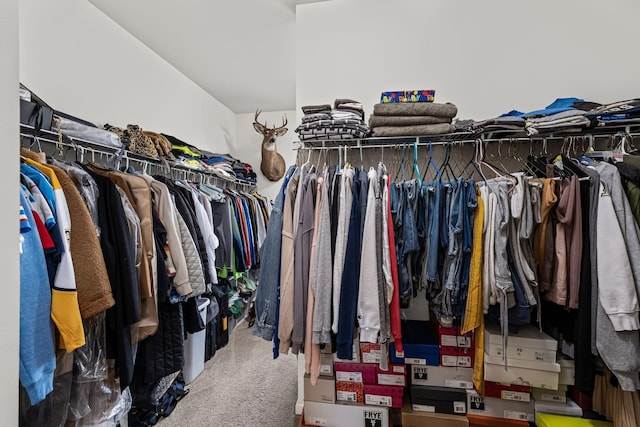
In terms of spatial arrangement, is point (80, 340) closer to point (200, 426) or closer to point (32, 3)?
point (200, 426)

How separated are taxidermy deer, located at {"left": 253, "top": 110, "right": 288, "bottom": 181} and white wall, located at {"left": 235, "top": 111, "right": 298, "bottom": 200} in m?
0.14

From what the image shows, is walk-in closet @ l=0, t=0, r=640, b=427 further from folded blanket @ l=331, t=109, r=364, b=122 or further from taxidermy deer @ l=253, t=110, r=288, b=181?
taxidermy deer @ l=253, t=110, r=288, b=181

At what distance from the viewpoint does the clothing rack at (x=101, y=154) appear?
4.53 ft

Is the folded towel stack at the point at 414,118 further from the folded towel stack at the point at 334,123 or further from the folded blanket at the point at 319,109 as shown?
the folded blanket at the point at 319,109

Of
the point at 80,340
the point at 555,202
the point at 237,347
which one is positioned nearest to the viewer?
the point at 80,340

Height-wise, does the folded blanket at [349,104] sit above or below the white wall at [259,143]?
below

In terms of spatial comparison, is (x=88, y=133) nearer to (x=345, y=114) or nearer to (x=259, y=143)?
(x=345, y=114)

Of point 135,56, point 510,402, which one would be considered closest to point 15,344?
point 510,402

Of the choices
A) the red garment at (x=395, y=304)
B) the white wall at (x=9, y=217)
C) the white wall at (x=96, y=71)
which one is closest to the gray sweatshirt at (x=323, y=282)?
the red garment at (x=395, y=304)

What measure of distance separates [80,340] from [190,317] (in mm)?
765

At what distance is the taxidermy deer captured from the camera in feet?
12.8

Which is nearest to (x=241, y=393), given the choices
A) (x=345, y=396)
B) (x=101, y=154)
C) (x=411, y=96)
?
(x=345, y=396)

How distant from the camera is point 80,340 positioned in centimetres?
104

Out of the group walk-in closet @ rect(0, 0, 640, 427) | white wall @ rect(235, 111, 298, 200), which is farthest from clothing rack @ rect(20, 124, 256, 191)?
white wall @ rect(235, 111, 298, 200)
